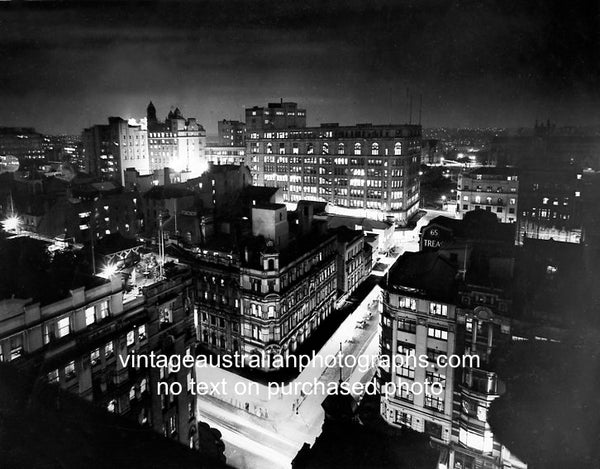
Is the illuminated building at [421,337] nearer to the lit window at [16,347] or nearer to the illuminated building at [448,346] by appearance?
the illuminated building at [448,346]

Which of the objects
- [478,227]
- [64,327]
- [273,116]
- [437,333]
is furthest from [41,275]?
[273,116]

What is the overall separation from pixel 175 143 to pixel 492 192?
44.0 metres

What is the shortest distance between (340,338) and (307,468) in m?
22.5

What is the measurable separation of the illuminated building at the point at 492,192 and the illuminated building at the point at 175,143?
3624cm

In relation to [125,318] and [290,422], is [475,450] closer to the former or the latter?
[290,422]

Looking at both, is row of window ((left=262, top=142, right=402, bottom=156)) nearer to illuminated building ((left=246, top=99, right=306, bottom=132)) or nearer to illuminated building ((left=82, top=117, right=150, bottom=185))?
illuminated building ((left=246, top=99, right=306, bottom=132))

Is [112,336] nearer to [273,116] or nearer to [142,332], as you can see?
[142,332]

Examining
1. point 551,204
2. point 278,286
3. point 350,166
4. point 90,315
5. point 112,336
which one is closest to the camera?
point 90,315

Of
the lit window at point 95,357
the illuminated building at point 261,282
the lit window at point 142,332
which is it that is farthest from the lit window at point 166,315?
the illuminated building at point 261,282

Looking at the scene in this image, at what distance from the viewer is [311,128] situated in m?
54.1

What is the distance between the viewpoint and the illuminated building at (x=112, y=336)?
37.3ft

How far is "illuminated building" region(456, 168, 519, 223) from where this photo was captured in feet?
137

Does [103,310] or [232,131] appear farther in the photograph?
[232,131]

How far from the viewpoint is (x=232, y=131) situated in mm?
72562
